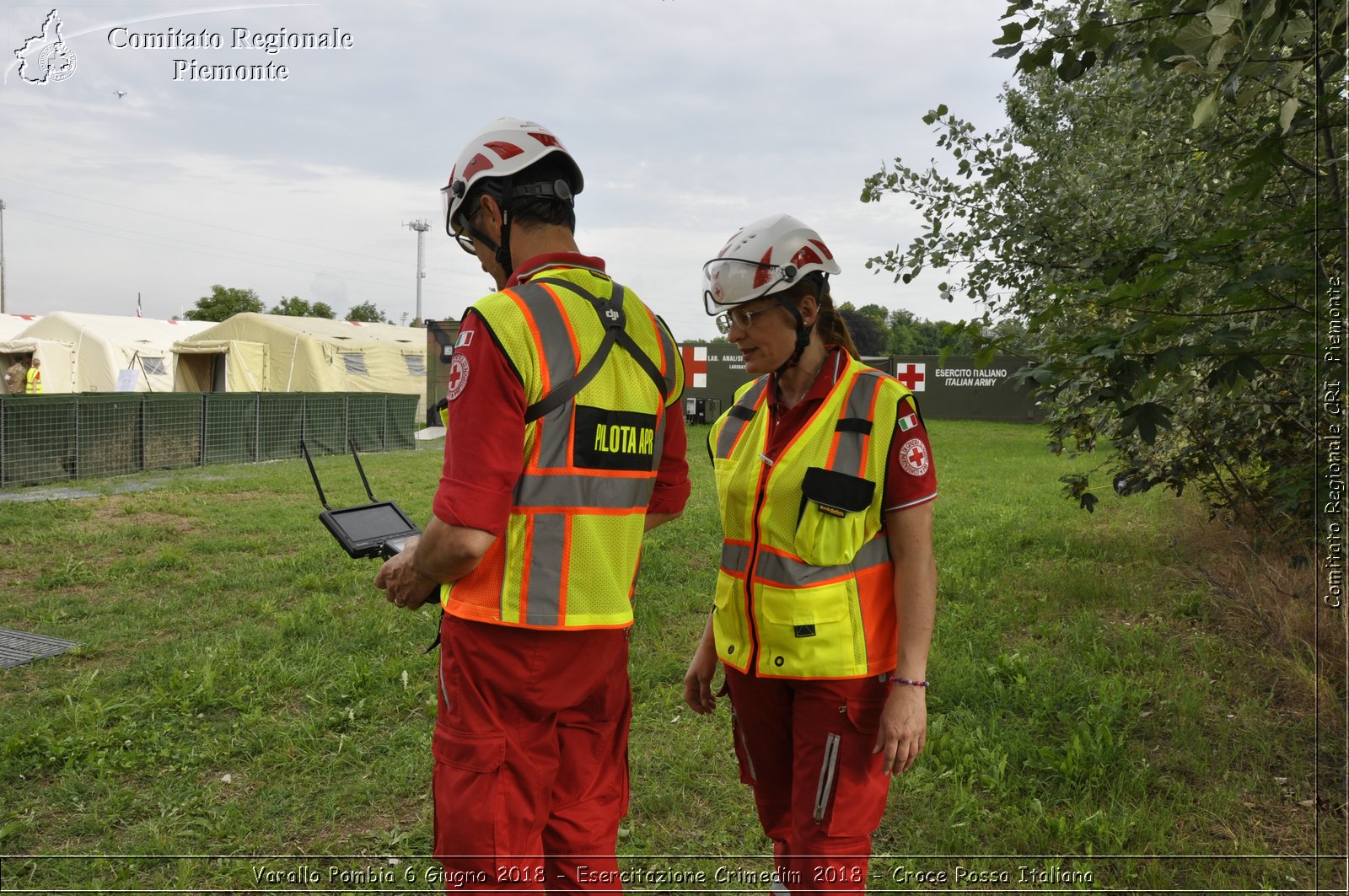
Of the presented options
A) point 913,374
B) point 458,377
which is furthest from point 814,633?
point 913,374

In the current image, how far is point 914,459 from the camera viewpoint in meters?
2.27

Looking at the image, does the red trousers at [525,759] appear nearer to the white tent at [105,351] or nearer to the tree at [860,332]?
the tree at [860,332]

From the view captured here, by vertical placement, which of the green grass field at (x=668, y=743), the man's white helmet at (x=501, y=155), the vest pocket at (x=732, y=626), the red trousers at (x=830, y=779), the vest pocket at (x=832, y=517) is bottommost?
the green grass field at (x=668, y=743)

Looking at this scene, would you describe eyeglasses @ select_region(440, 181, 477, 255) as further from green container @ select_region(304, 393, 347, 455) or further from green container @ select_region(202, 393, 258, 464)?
green container @ select_region(304, 393, 347, 455)

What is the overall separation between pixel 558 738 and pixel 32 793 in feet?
9.93

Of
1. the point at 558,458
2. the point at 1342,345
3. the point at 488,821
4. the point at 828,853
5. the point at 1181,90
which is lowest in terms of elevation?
the point at 828,853

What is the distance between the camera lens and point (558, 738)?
87.7 inches

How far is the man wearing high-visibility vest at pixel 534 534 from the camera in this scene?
1.99 metres

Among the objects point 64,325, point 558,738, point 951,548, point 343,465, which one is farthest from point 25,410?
point 64,325

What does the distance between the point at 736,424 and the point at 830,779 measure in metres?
1.01

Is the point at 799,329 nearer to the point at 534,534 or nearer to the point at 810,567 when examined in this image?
the point at 810,567

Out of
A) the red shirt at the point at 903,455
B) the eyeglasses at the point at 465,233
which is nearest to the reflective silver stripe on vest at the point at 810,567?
the red shirt at the point at 903,455

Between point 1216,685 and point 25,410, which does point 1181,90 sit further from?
point 25,410

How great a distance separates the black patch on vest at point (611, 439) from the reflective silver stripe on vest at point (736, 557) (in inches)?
14.4
